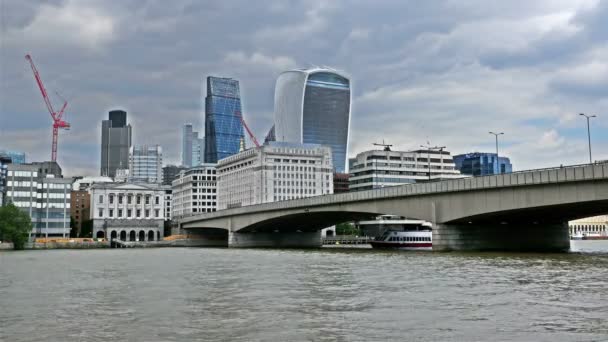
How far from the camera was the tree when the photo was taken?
136 meters

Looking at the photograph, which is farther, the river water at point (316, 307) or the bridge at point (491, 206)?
the bridge at point (491, 206)

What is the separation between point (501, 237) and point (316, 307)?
6243 centimetres

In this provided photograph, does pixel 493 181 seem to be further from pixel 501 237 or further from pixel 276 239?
pixel 276 239

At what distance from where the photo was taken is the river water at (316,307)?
21.5 metres

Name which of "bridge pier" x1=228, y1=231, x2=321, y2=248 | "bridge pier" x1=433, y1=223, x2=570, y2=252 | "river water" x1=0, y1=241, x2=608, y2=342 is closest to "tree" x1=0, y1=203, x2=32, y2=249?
"bridge pier" x1=228, y1=231, x2=321, y2=248

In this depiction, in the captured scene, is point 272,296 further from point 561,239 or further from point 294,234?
point 294,234

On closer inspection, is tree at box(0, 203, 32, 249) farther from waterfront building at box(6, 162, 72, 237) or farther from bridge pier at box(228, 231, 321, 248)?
bridge pier at box(228, 231, 321, 248)

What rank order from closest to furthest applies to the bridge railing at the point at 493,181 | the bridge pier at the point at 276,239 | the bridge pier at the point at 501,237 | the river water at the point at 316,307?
1. the river water at the point at 316,307
2. the bridge railing at the point at 493,181
3. the bridge pier at the point at 501,237
4. the bridge pier at the point at 276,239

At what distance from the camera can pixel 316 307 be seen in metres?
27.8

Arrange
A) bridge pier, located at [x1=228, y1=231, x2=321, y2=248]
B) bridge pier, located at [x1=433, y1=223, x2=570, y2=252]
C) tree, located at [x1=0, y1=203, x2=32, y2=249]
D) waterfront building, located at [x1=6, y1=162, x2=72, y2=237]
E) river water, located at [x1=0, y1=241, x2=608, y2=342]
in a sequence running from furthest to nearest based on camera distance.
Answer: waterfront building, located at [x1=6, y1=162, x2=72, y2=237]
bridge pier, located at [x1=228, y1=231, x2=321, y2=248]
tree, located at [x1=0, y1=203, x2=32, y2=249]
bridge pier, located at [x1=433, y1=223, x2=570, y2=252]
river water, located at [x1=0, y1=241, x2=608, y2=342]

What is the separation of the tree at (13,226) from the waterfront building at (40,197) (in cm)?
4215

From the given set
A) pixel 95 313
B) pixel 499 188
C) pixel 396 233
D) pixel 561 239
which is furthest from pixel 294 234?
pixel 95 313

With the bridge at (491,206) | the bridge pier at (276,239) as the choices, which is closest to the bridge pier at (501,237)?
the bridge at (491,206)

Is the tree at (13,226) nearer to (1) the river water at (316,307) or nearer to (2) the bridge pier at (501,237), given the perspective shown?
(2) the bridge pier at (501,237)
